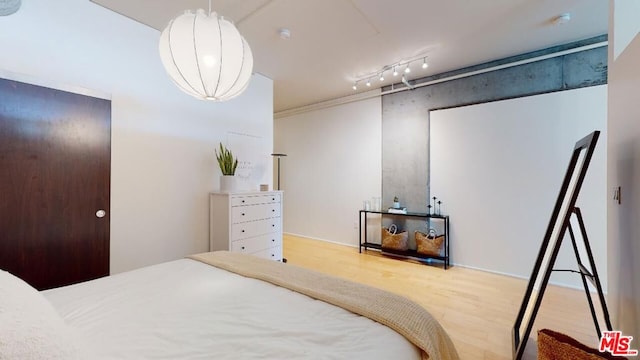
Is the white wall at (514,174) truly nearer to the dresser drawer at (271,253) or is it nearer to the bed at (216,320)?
the dresser drawer at (271,253)

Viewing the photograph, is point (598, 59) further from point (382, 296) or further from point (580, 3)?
point (382, 296)

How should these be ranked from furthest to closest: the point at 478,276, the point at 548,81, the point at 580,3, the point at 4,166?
1. the point at 478,276
2. the point at 548,81
3. the point at 580,3
4. the point at 4,166

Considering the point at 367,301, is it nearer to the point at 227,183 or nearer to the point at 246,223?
the point at 246,223

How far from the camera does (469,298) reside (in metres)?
2.56

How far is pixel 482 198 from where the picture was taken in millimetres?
3342

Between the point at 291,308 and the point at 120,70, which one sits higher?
the point at 120,70

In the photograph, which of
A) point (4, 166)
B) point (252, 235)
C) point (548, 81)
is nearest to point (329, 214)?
point (252, 235)

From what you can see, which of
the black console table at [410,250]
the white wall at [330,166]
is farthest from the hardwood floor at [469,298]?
the white wall at [330,166]

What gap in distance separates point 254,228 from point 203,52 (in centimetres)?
211

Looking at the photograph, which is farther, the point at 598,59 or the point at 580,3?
the point at 598,59

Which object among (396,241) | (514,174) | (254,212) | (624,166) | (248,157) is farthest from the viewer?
(396,241)

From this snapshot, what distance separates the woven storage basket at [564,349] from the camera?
1.10 m

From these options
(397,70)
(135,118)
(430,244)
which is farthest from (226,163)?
(430,244)

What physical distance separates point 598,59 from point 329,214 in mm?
4010
